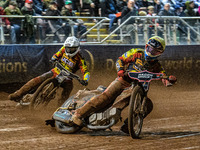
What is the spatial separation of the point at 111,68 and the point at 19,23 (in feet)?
12.7

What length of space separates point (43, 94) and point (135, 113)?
3180mm

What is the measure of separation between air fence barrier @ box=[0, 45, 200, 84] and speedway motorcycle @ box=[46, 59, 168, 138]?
5.27 metres

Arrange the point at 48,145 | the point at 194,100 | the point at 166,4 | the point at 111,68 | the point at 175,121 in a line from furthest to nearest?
the point at 166,4 < the point at 111,68 < the point at 194,100 < the point at 175,121 < the point at 48,145

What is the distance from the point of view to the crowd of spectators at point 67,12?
1228 centimetres

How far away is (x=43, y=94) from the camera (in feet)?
31.5

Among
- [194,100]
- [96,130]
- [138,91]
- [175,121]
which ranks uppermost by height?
[138,91]

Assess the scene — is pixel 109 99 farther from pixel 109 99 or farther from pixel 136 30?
pixel 136 30

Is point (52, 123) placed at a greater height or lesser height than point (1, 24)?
lesser

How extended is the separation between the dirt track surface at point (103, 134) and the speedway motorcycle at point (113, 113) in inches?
6.5

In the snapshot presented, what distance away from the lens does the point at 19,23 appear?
1221cm

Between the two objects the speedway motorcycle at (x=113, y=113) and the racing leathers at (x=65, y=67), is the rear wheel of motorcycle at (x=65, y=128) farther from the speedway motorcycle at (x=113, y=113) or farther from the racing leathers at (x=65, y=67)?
the racing leathers at (x=65, y=67)

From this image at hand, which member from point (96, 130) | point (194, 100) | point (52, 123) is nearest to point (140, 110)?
point (96, 130)

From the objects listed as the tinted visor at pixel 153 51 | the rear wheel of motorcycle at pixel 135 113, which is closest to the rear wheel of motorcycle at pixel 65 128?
the rear wheel of motorcycle at pixel 135 113

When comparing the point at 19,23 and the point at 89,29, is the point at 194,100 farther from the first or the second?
the point at 19,23
